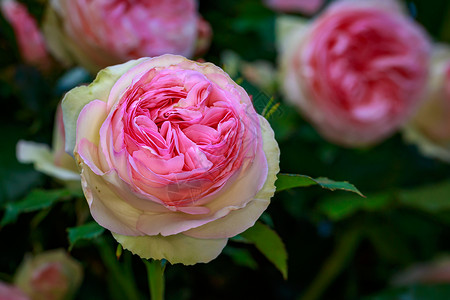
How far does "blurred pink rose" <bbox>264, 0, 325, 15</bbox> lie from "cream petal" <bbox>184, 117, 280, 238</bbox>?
1.57 ft

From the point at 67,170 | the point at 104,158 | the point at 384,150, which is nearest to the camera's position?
the point at 104,158

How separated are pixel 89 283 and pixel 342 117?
29 centimetres

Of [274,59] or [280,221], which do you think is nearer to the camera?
[280,221]

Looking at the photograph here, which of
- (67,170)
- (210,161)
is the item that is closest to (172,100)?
(210,161)

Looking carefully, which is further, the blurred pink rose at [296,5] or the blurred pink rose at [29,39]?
the blurred pink rose at [296,5]

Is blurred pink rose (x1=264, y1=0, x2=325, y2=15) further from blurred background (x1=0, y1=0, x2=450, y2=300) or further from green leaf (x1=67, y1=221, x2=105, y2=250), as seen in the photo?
green leaf (x1=67, y1=221, x2=105, y2=250)

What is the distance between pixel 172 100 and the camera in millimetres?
211

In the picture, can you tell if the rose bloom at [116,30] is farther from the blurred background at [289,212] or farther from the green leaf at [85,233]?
the green leaf at [85,233]

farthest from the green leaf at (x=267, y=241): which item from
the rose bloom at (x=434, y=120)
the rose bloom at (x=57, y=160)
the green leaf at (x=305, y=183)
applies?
the rose bloom at (x=434, y=120)

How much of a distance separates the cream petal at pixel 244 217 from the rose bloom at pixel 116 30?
0.23m

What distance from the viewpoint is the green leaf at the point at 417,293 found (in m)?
0.46

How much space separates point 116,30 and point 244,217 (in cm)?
25

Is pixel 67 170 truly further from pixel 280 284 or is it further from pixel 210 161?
pixel 280 284

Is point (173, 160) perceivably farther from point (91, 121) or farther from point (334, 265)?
point (334, 265)
